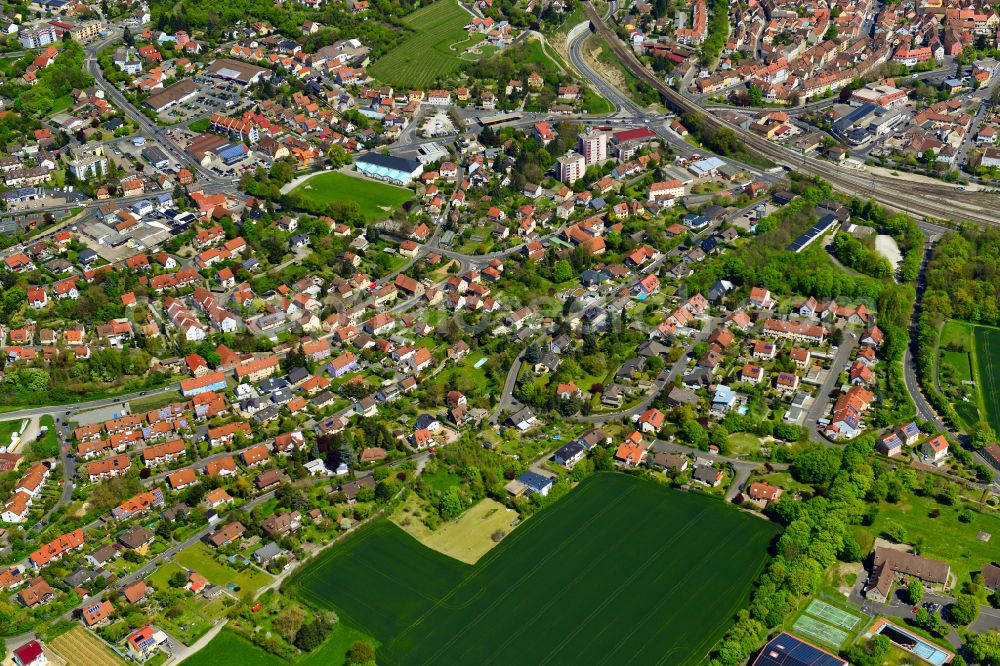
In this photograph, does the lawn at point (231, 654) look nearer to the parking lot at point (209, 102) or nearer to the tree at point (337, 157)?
the tree at point (337, 157)

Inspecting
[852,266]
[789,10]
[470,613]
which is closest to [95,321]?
[470,613]

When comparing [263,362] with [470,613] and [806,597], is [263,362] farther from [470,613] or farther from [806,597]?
[806,597]

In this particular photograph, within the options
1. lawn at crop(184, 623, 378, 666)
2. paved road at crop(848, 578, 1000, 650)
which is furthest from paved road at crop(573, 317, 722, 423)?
lawn at crop(184, 623, 378, 666)

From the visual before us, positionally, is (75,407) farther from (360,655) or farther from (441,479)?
(360,655)

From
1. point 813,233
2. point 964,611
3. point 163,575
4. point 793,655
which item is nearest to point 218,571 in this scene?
point 163,575

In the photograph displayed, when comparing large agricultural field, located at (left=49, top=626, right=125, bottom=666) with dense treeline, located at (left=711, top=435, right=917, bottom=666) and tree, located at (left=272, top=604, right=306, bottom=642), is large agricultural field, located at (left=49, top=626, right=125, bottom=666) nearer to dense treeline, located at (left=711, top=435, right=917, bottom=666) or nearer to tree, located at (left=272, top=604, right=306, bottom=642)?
tree, located at (left=272, top=604, right=306, bottom=642)

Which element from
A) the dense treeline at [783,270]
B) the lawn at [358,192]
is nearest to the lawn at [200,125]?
the lawn at [358,192]
